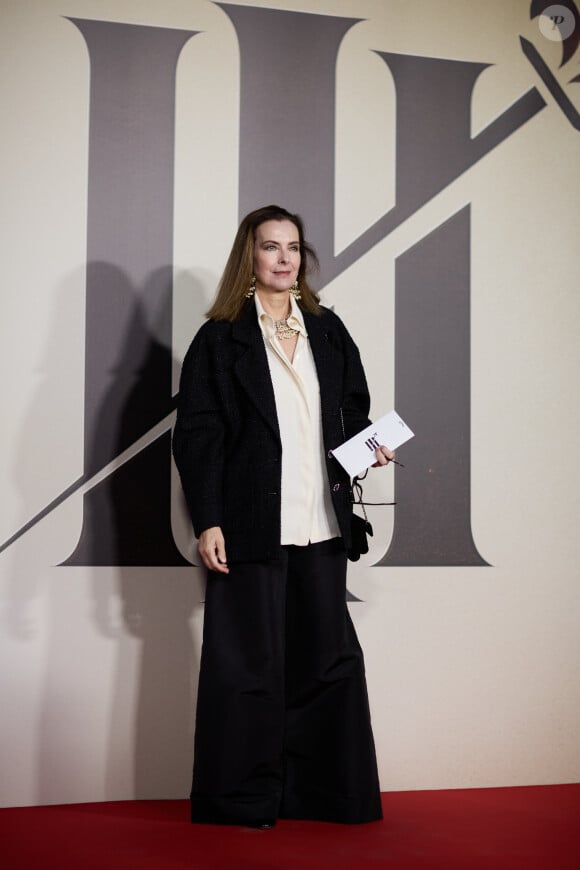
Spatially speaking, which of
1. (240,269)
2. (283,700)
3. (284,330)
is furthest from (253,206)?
(283,700)

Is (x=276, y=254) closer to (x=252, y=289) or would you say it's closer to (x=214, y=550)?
(x=252, y=289)

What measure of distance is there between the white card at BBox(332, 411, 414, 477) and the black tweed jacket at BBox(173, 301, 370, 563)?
0.22ft

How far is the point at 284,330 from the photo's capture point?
2615mm

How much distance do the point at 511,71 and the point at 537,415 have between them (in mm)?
1141

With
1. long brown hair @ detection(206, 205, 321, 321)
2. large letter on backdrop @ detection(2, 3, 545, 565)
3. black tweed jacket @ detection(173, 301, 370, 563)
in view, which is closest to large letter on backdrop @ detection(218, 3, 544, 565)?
large letter on backdrop @ detection(2, 3, 545, 565)

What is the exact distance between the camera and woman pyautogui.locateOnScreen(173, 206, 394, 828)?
97.0 inches

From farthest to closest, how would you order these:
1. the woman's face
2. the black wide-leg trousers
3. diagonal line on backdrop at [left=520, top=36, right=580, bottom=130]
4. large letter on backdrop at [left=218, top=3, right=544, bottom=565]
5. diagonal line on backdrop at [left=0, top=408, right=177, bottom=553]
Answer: diagonal line on backdrop at [left=520, top=36, right=580, bottom=130]
large letter on backdrop at [left=218, top=3, right=544, bottom=565]
diagonal line on backdrop at [left=0, top=408, right=177, bottom=553]
the woman's face
the black wide-leg trousers

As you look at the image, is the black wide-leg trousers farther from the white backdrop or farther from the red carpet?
the white backdrop

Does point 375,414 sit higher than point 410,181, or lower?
lower

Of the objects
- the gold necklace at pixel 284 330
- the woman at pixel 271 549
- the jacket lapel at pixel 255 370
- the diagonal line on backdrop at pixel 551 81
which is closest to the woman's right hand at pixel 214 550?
the woman at pixel 271 549

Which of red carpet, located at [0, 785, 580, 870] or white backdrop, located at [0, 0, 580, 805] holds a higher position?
white backdrop, located at [0, 0, 580, 805]

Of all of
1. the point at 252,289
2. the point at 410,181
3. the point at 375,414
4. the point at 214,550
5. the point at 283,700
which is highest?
the point at 410,181

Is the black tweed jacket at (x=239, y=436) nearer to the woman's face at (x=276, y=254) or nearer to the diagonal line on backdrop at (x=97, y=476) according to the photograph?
the woman's face at (x=276, y=254)

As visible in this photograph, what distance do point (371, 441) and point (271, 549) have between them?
38 cm
